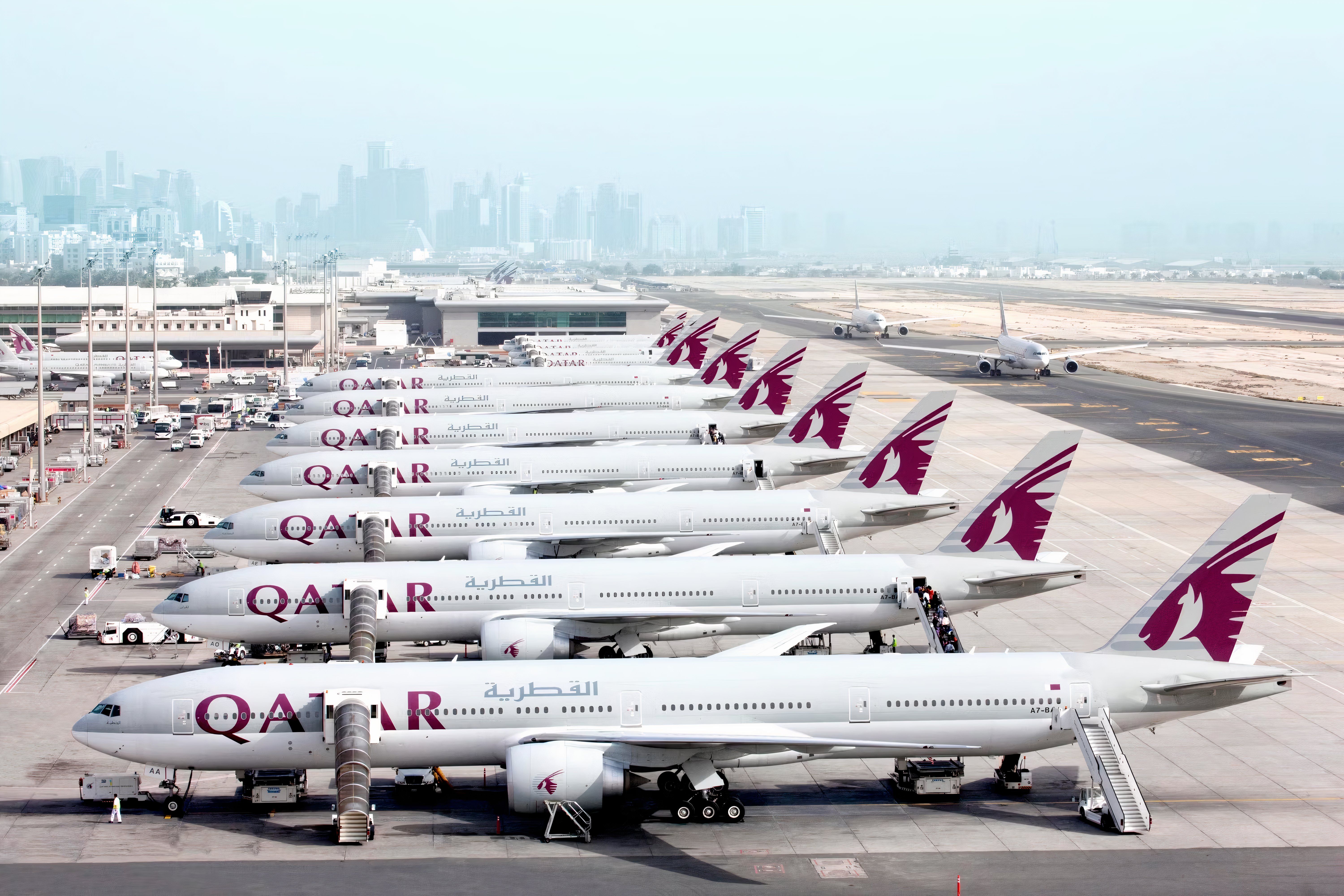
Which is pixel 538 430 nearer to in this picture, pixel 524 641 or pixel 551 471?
pixel 551 471

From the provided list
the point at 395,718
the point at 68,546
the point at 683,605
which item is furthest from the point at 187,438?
the point at 395,718

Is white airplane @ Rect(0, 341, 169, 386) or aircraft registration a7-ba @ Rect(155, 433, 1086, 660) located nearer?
aircraft registration a7-ba @ Rect(155, 433, 1086, 660)

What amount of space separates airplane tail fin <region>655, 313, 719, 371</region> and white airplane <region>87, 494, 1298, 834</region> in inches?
3549

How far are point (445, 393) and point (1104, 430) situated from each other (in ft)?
168

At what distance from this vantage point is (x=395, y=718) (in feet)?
120

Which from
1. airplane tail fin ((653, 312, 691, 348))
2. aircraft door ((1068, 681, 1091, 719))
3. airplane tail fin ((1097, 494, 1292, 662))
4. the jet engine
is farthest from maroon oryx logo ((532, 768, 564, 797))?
airplane tail fin ((653, 312, 691, 348))

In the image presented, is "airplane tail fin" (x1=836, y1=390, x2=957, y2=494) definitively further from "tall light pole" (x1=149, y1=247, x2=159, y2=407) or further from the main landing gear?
"tall light pole" (x1=149, y1=247, x2=159, y2=407)

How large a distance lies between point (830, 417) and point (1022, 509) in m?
24.4

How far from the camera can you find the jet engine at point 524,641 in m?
45.3

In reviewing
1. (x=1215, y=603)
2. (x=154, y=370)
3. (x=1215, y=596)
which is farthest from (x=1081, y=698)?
(x=154, y=370)

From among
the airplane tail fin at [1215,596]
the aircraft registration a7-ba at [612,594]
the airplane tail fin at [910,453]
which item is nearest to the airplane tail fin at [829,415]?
the airplane tail fin at [910,453]

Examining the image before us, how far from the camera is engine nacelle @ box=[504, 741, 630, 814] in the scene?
35375 millimetres

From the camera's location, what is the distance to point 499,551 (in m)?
56.8

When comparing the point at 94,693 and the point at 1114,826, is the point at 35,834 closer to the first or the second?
the point at 94,693
